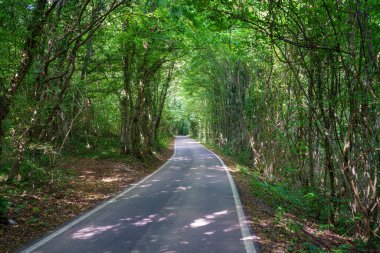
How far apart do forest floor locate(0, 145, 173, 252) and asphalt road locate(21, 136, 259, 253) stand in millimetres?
436

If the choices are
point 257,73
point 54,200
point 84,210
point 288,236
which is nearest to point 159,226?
point 84,210

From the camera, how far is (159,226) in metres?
6.89

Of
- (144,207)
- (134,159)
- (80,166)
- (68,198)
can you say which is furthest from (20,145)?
(134,159)

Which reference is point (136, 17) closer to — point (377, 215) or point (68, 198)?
point (68, 198)

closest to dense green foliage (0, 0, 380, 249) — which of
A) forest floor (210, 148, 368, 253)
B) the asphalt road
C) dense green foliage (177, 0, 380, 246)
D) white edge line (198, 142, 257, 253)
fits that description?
dense green foliage (177, 0, 380, 246)

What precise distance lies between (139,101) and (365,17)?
1456 centimetres

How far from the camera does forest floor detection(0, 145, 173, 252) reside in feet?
20.8

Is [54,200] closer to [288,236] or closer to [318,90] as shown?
[288,236]

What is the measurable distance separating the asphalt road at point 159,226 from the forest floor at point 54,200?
1.43 ft

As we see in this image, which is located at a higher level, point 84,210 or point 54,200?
point 54,200

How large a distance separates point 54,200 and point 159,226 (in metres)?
3.74

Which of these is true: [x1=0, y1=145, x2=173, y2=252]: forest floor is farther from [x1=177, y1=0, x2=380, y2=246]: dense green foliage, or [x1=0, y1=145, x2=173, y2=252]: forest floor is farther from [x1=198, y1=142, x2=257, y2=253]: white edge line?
[x1=177, y1=0, x2=380, y2=246]: dense green foliage

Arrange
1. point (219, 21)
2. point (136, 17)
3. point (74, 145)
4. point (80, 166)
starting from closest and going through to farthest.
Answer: point (219, 21), point (136, 17), point (80, 166), point (74, 145)

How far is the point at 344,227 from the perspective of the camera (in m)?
8.85
